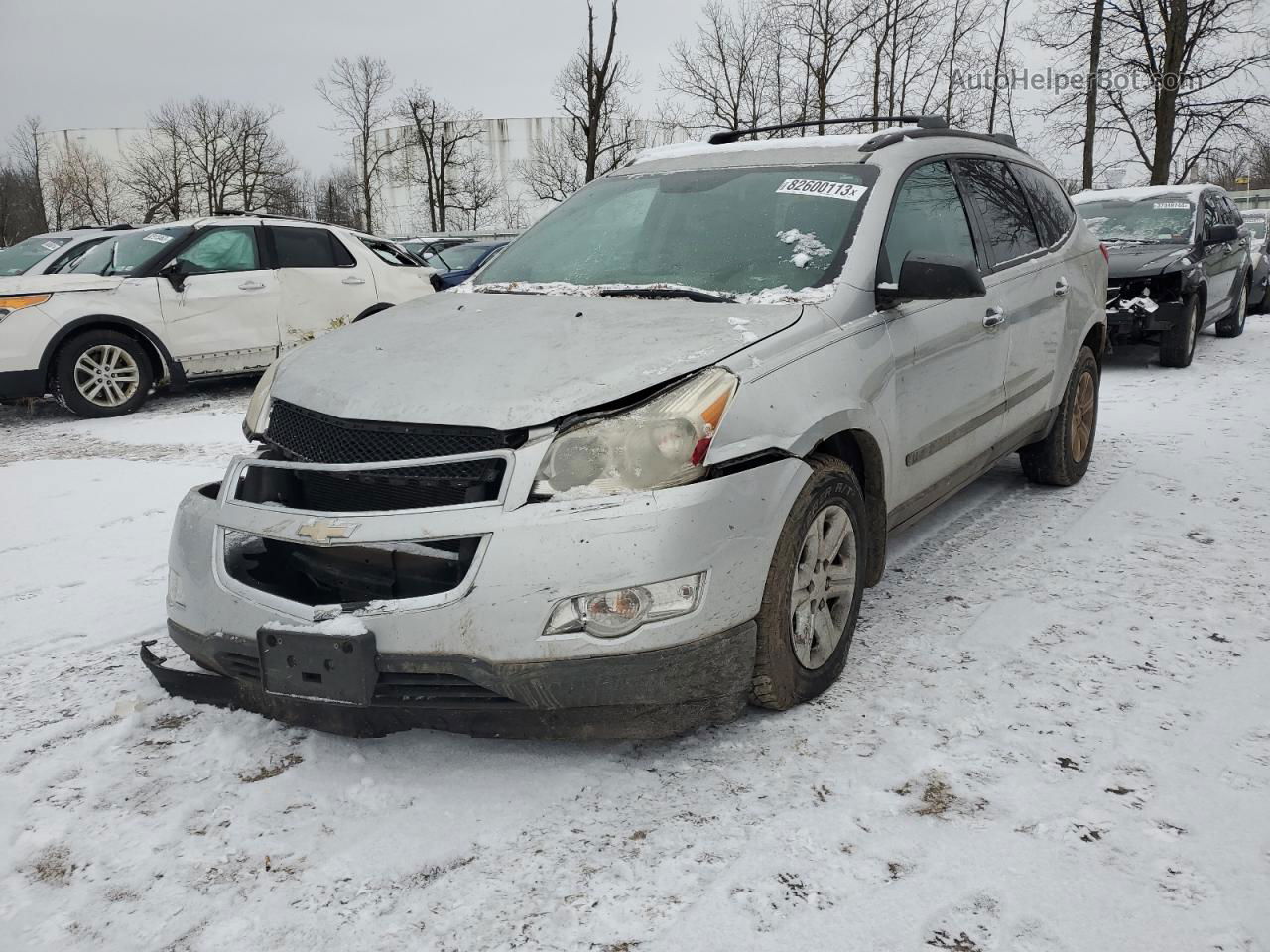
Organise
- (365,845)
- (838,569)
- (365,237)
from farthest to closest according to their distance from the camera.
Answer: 1. (365,237)
2. (838,569)
3. (365,845)

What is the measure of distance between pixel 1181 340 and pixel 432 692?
9286 mm

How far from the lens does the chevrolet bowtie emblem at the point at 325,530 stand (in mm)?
2473

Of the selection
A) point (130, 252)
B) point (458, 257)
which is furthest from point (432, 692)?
point (458, 257)

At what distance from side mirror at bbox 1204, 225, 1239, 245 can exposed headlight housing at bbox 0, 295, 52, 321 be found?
438 inches

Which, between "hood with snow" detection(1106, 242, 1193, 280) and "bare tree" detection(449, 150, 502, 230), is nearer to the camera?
"hood with snow" detection(1106, 242, 1193, 280)

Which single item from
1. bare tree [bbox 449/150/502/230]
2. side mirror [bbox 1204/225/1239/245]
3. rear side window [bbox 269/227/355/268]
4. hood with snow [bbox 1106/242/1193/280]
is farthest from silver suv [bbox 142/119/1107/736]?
bare tree [bbox 449/150/502/230]

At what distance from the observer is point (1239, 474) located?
5.53 meters

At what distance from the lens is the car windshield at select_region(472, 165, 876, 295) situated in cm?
335

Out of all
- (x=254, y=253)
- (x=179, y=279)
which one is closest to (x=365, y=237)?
(x=254, y=253)

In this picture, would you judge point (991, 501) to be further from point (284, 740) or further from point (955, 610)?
point (284, 740)

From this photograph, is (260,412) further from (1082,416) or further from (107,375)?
(107,375)

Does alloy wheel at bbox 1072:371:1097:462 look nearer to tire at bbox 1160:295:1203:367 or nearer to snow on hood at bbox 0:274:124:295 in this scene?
tire at bbox 1160:295:1203:367

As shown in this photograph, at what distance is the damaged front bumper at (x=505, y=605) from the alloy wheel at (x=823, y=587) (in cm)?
25

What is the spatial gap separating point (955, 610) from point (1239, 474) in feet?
9.50
